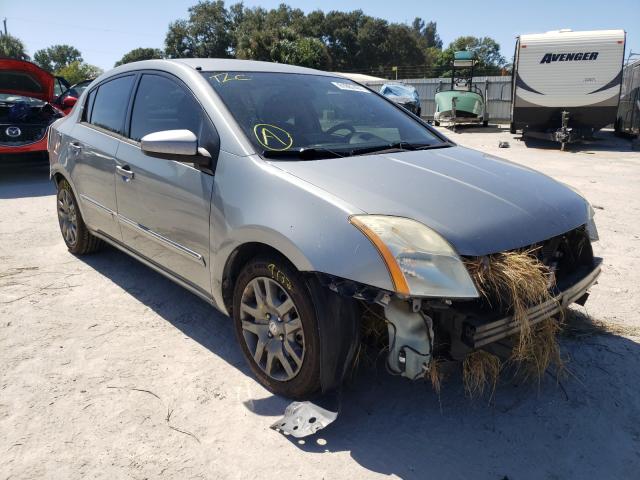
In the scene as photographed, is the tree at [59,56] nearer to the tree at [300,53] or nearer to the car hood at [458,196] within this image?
the tree at [300,53]

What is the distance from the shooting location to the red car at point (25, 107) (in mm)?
8414

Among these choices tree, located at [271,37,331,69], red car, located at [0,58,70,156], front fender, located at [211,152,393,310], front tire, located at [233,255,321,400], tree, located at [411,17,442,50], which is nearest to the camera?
front fender, located at [211,152,393,310]

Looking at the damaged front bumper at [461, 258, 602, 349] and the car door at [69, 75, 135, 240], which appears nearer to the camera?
the damaged front bumper at [461, 258, 602, 349]

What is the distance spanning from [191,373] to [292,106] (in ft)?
5.47

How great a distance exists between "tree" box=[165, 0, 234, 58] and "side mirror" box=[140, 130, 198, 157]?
64.2 meters

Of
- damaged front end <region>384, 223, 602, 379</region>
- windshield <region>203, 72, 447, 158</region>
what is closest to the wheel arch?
windshield <region>203, 72, 447, 158</region>

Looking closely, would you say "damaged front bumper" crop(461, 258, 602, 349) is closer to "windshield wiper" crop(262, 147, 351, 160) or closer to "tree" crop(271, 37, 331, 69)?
"windshield wiper" crop(262, 147, 351, 160)

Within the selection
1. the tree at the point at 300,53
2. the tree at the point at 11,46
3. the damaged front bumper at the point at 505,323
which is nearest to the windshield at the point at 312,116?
the damaged front bumper at the point at 505,323

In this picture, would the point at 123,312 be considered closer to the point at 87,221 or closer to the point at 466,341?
the point at 87,221

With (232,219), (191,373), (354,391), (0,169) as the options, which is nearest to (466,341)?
(354,391)

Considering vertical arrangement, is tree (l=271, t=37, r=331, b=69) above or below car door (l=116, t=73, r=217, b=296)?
above

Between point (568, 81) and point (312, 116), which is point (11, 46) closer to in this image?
point (568, 81)

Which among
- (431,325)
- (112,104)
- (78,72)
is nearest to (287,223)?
(431,325)

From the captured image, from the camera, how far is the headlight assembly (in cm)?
203
